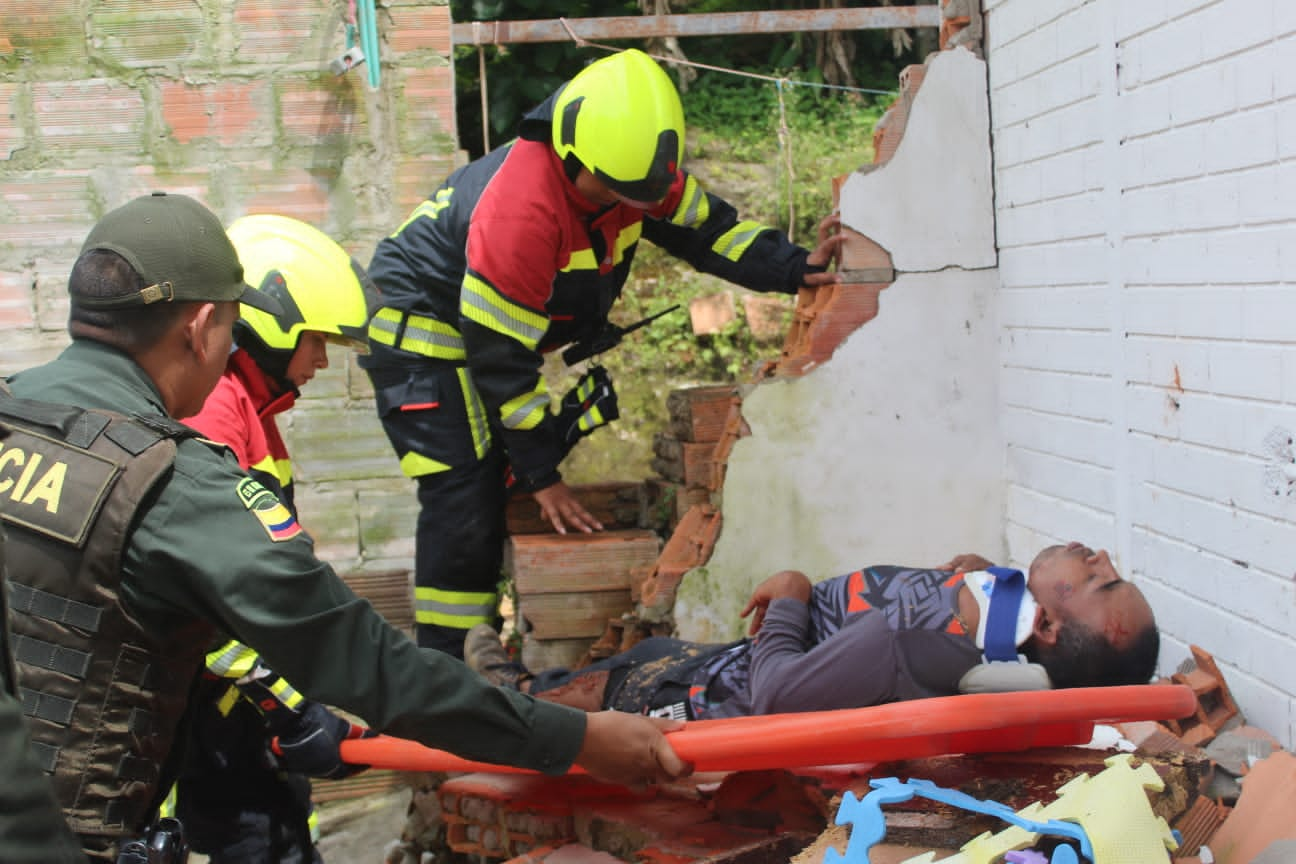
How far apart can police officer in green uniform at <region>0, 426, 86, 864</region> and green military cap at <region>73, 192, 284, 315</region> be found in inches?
37.0

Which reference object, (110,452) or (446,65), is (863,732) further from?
(446,65)

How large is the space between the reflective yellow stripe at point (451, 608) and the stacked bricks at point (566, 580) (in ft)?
0.54

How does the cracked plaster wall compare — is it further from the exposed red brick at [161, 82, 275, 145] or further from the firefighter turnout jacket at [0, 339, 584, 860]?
the exposed red brick at [161, 82, 275, 145]

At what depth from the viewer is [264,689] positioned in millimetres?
3430

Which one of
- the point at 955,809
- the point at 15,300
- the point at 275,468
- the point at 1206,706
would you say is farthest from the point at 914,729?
the point at 15,300

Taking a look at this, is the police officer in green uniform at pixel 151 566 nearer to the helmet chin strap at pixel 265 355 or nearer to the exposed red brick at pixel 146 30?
the helmet chin strap at pixel 265 355

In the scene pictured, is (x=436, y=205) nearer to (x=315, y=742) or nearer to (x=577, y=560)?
(x=577, y=560)

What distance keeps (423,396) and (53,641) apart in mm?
2604

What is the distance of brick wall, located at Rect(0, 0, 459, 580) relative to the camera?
20.2 feet

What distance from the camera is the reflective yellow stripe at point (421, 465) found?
4.76 m

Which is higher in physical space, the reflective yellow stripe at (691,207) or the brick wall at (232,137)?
the brick wall at (232,137)

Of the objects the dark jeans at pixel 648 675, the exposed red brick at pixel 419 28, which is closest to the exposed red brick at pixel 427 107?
the exposed red brick at pixel 419 28

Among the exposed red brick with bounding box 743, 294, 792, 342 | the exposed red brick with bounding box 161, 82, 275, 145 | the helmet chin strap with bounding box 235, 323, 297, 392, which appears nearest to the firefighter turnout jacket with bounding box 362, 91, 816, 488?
the helmet chin strap with bounding box 235, 323, 297, 392

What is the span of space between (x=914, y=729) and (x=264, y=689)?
1.75 meters
